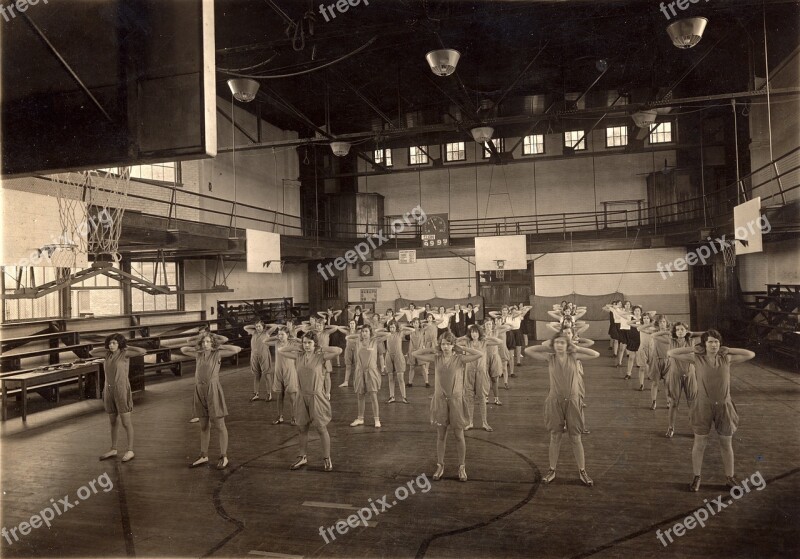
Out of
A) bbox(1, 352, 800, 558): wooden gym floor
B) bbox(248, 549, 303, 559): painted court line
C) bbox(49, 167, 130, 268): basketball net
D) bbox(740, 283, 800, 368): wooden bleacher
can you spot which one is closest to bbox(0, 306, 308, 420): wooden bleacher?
bbox(1, 352, 800, 558): wooden gym floor

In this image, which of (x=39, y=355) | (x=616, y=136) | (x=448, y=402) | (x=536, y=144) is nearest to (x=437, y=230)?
(x=536, y=144)

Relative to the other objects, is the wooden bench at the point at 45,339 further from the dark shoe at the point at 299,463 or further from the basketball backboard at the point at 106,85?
the basketball backboard at the point at 106,85

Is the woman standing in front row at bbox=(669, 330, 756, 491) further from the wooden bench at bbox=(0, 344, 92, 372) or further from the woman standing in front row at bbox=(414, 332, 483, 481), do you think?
the wooden bench at bbox=(0, 344, 92, 372)

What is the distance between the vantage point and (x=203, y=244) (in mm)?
11297

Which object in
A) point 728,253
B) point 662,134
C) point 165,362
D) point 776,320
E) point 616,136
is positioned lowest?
point 165,362

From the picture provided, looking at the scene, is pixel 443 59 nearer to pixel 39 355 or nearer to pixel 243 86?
pixel 243 86

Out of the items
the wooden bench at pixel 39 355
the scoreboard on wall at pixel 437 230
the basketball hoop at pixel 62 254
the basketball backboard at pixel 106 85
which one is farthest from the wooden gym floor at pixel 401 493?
the scoreboard on wall at pixel 437 230

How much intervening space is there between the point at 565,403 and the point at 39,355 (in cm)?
1004

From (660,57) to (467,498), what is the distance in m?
12.4

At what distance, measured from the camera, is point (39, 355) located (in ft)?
32.3

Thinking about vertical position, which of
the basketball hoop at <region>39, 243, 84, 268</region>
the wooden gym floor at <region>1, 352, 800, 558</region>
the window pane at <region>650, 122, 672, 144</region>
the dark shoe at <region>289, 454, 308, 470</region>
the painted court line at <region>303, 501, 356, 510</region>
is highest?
the window pane at <region>650, 122, 672, 144</region>

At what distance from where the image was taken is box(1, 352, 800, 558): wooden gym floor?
4.19 metres

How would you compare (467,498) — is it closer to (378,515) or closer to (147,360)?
(378,515)

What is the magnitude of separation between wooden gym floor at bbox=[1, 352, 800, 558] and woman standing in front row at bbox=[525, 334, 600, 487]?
31cm
